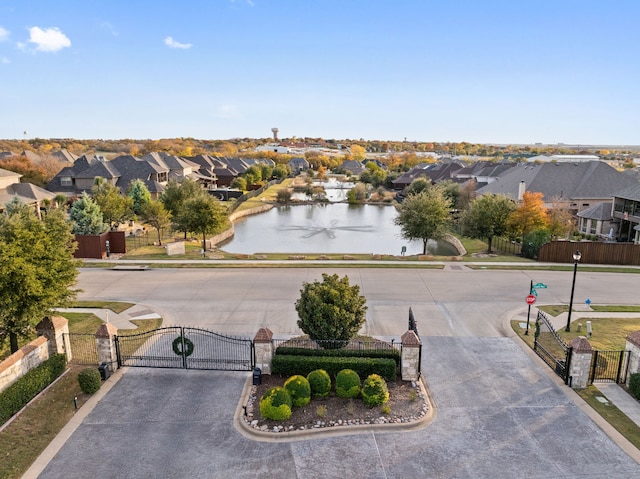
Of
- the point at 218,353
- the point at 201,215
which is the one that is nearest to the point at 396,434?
the point at 218,353

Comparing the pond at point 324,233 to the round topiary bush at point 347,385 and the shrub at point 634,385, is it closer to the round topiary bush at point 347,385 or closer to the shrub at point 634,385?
the round topiary bush at point 347,385

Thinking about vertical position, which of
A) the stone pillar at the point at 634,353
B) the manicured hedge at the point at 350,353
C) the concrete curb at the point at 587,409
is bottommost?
the concrete curb at the point at 587,409

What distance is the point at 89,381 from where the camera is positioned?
14.4 meters

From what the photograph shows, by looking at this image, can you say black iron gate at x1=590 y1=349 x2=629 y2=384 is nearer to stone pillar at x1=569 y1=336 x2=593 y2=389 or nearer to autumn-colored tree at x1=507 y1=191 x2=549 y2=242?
stone pillar at x1=569 y1=336 x2=593 y2=389

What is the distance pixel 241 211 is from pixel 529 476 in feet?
196

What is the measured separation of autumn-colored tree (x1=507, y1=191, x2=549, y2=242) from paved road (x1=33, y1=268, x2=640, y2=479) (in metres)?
18.8

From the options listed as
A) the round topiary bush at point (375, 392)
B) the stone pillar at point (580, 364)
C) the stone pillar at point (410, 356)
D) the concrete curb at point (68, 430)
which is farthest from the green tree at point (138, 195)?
the stone pillar at point (580, 364)

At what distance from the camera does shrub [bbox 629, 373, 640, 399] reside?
14227 mm

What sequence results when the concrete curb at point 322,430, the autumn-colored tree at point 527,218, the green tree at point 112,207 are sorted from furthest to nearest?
the green tree at point 112,207 < the autumn-colored tree at point 527,218 < the concrete curb at point 322,430

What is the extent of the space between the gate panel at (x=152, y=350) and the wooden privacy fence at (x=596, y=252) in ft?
90.6

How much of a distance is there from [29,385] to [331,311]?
9651 mm

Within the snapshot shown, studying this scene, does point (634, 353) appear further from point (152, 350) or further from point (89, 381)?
point (89, 381)

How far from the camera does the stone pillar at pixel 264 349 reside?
49.8ft

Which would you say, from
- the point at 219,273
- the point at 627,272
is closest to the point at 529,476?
the point at 219,273
